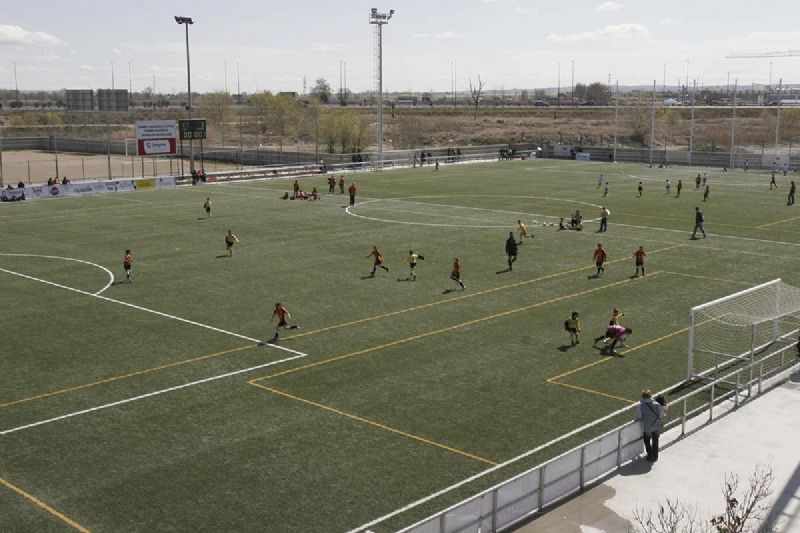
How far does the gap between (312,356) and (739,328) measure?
44.7 feet

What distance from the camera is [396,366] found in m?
25.4

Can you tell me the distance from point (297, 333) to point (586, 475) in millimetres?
13984

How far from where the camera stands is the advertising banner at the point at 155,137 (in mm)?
79562

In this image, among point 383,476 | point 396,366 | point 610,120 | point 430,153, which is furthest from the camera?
point 610,120

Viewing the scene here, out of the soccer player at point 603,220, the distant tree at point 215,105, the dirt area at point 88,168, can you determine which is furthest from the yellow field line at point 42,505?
the distant tree at point 215,105

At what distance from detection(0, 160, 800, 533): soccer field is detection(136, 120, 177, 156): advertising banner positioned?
25.6 metres

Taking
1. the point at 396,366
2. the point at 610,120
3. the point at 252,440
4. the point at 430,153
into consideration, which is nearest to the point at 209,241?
the point at 396,366

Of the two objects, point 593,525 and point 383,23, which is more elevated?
point 383,23

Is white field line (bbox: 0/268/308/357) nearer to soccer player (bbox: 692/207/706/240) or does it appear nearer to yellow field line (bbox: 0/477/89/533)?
yellow field line (bbox: 0/477/89/533)

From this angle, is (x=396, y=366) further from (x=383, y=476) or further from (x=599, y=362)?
(x=383, y=476)

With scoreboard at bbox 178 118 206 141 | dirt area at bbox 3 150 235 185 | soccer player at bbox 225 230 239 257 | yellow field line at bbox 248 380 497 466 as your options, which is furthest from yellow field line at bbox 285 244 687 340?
dirt area at bbox 3 150 235 185

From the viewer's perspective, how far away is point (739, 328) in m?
28.0

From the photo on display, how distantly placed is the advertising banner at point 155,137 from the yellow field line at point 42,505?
64759 millimetres

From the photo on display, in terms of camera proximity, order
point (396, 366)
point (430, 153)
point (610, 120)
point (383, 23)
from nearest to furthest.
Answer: point (396, 366) → point (383, 23) → point (430, 153) → point (610, 120)
